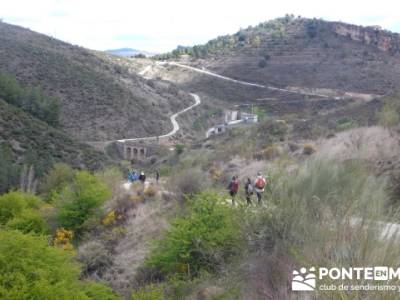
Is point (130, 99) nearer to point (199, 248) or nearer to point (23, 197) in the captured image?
point (23, 197)

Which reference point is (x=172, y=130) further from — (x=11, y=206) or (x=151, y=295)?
(x=151, y=295)

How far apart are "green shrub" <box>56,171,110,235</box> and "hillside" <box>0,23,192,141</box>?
36362mm

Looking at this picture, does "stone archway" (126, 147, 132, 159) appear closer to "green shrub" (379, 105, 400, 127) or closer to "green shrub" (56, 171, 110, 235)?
"green shrub" (379, 105, 400, 127)

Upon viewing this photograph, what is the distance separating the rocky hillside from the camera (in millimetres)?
77750

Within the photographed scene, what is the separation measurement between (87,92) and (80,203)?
46.2 metres

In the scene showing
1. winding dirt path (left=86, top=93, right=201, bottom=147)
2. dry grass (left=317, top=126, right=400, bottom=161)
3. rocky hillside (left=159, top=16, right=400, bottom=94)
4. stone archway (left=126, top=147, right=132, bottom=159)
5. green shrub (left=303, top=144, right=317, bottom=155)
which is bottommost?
stone archway (left=126, top=147, right=132, bottom=159)

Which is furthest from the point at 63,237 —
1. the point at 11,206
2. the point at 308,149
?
the point at 308,149

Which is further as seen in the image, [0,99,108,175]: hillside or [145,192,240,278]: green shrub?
[0,99,108,175]: hillside

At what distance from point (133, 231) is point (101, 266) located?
1.95m

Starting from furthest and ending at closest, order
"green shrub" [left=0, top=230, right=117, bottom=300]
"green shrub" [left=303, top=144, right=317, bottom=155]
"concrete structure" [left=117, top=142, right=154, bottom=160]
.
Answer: "concrete structure" [left=117, top=142, right=154, bottom=160] → "green shrub" [left=303, top=144, right=317, bottom=155] → "green shrub" [left=0, top=230, right=117, bottom=300]

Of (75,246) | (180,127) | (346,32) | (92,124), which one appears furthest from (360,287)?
(346,32)

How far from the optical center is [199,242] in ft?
38.4

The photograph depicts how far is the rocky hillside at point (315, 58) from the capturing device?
3061 inches

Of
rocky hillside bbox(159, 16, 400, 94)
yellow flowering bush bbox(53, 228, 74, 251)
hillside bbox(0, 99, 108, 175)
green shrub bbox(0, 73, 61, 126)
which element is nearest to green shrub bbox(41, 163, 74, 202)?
hillside bbox(0, 99, 108, 175)
